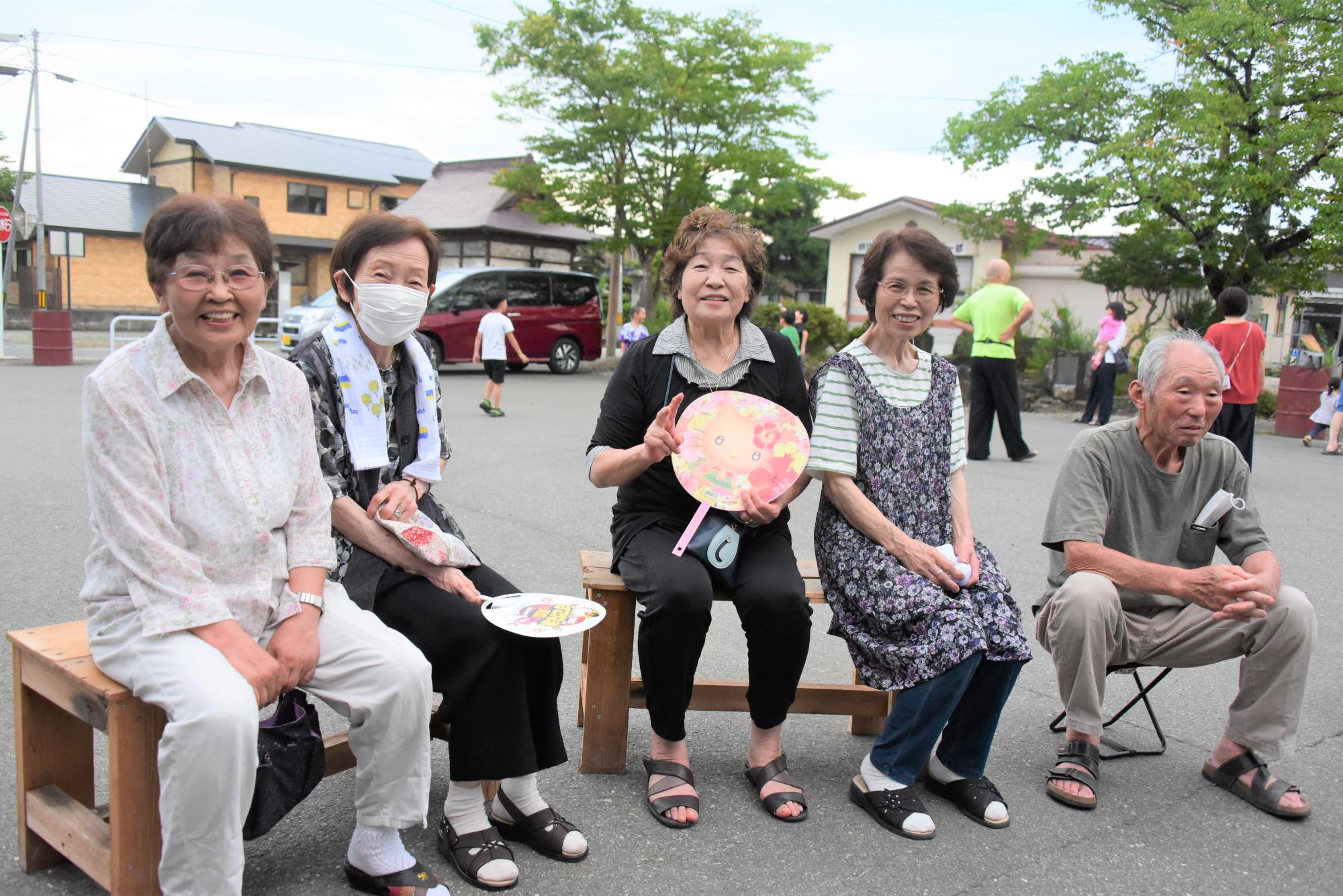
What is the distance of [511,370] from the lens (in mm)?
20250

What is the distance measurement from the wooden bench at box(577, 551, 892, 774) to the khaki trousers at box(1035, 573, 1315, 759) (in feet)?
1.98

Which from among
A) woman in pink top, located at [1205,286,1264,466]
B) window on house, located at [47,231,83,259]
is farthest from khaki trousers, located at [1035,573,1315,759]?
window on house, located at [47,231,83,259]

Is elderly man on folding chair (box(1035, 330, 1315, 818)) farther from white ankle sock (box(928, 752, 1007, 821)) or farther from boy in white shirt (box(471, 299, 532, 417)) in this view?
boy in white shirt (box(471, 299, 532, 417))

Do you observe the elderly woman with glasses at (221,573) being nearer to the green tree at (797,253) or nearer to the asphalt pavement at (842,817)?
the asphalt pavement at (842,817)

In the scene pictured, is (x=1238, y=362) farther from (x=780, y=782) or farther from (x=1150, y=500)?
(x=780, y=782)

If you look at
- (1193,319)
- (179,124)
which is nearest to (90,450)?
(1193,319)

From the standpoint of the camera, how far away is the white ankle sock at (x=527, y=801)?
100 inches

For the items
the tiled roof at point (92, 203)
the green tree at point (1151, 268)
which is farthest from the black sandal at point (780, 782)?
the tiled roof at point (92, 203)

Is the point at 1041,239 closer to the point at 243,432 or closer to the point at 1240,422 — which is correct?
the point at 1240,422

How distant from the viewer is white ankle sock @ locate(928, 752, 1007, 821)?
2846 mm

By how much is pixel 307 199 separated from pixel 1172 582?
3716 centimetres

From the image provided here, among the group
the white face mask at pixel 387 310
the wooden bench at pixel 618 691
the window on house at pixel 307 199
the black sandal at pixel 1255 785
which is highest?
the window on house at pixel 307 199

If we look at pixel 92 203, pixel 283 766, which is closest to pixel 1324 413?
pixel 283 766

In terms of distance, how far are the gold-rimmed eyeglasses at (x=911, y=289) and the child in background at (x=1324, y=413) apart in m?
12.2
